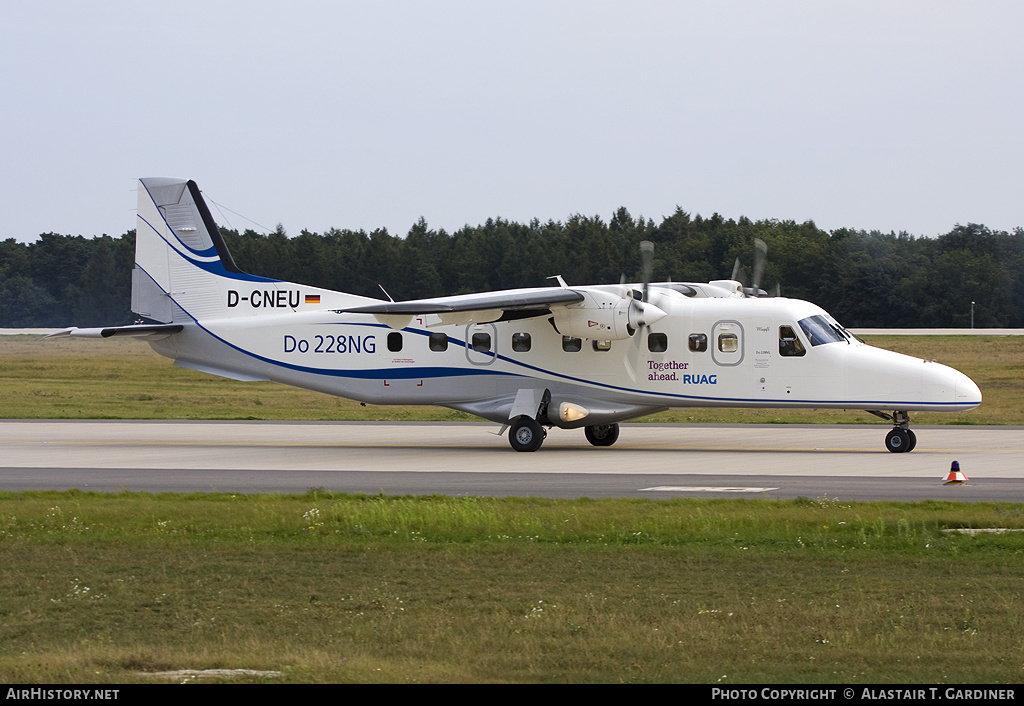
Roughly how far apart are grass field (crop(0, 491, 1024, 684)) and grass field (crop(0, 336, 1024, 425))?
19.3m

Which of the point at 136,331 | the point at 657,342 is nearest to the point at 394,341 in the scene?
the point at 657,342

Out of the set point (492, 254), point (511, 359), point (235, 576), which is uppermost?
point (492, 254)

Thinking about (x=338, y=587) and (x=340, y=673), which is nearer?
(x=340, y=673)

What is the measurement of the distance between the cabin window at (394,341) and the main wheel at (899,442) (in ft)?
34.9

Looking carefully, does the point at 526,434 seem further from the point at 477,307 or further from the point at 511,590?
the point at 511,590

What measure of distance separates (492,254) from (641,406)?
39.3 metres

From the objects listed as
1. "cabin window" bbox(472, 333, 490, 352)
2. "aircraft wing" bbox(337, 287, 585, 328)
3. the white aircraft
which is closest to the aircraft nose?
the white aircraft

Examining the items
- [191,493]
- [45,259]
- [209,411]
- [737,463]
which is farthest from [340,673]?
[45,259]

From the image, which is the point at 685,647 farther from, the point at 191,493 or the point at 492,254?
the point at 492,254

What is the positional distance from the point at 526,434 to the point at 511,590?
1353 centimetres

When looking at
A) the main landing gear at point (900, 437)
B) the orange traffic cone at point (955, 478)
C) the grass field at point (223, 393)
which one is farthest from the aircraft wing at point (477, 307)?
the grass field at point (223, 393)

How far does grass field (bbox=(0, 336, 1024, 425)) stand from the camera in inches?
1358

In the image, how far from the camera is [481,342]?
24.5 m
